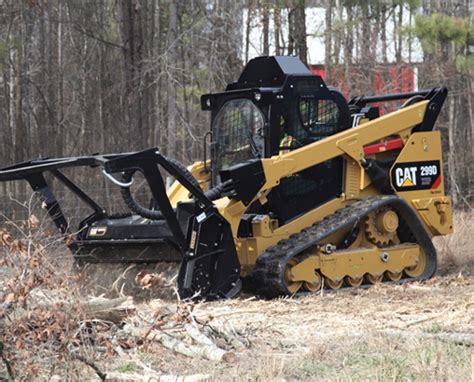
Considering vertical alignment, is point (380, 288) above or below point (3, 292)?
below

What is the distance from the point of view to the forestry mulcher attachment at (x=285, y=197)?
10.3 m

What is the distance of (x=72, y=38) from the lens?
2609 cm

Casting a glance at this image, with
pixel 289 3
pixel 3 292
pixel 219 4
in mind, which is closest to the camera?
pixel 3 292

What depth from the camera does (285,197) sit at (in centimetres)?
1138

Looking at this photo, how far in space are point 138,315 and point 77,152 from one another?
56.6 ft

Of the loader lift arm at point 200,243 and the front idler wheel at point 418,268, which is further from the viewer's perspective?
the front idler wheel at point 418,268

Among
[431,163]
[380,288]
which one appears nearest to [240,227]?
[380,288]

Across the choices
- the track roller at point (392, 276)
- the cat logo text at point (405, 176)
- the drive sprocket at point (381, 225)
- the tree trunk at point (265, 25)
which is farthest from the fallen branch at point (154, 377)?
the tree trunk at point (265, 25)

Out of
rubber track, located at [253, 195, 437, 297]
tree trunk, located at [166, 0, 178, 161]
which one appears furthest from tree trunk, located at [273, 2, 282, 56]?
rubber track, located at [253, 195, 437, 297]

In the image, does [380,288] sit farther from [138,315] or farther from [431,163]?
[138,315]

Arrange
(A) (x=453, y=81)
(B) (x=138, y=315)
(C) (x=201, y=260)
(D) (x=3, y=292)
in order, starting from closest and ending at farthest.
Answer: (D) (x=3, y=292) < (B) (x=138, y=315) < (C) (x=201, y=260) < (A) (x=453, y=81)

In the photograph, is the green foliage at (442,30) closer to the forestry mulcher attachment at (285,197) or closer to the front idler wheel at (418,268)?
the forestry mulcher attachment at (285,197)

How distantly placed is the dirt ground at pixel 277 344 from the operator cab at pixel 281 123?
183 cm

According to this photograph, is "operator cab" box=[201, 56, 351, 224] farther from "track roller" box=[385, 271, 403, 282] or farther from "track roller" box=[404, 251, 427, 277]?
"track roller" box=[404, 251, 427, 277]
